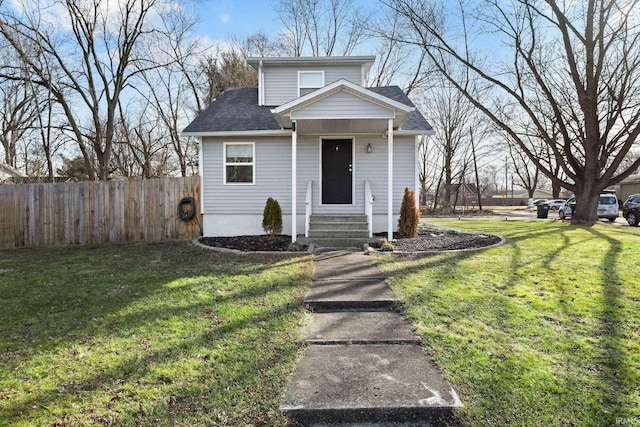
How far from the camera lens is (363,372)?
9.46 feet

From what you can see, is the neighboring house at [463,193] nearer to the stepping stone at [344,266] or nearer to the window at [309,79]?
the window at [309,79]

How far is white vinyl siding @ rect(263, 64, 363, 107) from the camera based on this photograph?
11.9 m

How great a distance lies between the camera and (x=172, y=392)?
2.62 meters

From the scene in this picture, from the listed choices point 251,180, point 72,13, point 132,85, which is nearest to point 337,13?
point 132,85

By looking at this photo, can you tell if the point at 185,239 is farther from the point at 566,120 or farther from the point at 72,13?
the point at 566,120

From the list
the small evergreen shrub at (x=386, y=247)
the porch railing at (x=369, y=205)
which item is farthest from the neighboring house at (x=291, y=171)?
the small evergreen shrub at (x=386, y=247)

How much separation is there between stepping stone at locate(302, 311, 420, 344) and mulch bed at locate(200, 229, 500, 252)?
411 cm

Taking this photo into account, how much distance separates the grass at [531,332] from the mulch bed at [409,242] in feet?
4.46

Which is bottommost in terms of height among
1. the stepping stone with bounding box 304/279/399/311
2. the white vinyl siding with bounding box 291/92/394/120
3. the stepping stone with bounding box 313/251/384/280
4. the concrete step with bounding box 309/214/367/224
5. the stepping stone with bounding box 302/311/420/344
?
the stepping stone with bounding box 302/311/420/344

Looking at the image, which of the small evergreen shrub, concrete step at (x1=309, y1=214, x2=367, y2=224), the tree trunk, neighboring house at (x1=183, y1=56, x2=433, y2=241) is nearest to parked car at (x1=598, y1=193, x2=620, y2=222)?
the tree trunk

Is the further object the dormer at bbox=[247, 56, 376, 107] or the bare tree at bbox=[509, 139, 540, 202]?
the bare tree at bbox=[509, 139, 540, 202]

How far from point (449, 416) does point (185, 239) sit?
9.59 meters

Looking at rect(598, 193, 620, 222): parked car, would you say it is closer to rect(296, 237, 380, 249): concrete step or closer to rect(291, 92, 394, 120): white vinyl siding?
rect(296, 237, 380, 249): concrete step

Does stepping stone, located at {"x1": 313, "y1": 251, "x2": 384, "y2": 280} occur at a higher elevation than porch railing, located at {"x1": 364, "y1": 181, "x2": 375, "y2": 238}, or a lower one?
lower
